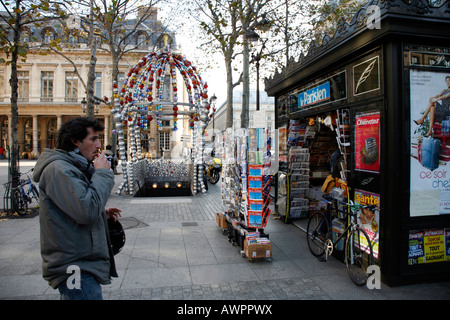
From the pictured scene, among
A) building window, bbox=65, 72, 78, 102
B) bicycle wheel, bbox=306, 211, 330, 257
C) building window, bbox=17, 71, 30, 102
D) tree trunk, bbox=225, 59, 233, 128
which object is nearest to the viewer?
bicycle wheel, bbox=306, 211, 330, 257

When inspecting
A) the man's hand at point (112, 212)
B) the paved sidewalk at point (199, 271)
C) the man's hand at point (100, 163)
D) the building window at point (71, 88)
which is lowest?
the paved sidewalk at point (199, 271)

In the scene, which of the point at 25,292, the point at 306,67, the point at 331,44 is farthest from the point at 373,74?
the point at 25,292

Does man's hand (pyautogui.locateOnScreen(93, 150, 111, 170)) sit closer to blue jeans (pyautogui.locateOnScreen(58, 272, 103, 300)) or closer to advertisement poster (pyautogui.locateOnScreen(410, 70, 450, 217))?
blue jeans (pyautogui.locateOnScreen(58, 272, 103, 300))

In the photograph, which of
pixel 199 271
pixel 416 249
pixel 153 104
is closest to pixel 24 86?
pixel 153 104

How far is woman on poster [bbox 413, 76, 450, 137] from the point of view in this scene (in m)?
4.05

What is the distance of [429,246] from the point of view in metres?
4.15

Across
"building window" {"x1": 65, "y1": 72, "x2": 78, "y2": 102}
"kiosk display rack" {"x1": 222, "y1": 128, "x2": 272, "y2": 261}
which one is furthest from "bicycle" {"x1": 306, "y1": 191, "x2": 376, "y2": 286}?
"building window" {"x1": 65, "y1": 72, "x2": 78, "y2": 102}

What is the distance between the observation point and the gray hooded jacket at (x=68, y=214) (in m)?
1.97

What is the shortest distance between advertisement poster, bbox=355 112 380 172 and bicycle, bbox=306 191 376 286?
588 mm

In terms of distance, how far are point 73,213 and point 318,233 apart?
4.29m

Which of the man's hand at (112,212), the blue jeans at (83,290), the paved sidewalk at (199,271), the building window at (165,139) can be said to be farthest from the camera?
the building window at (165,139)

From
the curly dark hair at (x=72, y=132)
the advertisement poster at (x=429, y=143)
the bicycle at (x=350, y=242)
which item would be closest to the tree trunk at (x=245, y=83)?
the bicycle at (x=350, y=242)

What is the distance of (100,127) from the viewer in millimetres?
2371

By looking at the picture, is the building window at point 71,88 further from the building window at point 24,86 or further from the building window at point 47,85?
the building window at point 24,86
